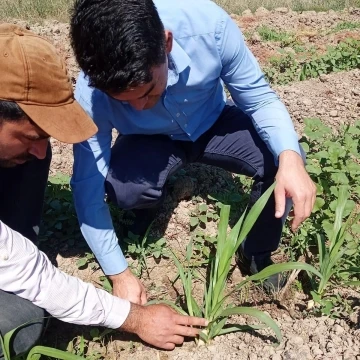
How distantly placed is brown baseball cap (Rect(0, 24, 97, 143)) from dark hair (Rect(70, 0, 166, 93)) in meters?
0.09

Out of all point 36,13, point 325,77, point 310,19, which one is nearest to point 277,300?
point 325,77

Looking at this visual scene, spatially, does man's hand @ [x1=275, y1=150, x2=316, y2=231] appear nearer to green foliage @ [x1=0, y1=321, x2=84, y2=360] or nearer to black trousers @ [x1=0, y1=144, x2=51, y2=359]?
green foliage @ [x1=0, y1=321, x2=84, y2=360]

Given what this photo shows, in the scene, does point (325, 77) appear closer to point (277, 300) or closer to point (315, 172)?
point (315, 172)

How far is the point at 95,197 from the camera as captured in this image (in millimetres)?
1930

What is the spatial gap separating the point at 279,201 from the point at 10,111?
841mm

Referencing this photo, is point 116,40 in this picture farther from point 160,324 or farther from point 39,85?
point 160,324

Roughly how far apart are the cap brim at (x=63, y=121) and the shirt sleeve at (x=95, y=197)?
1.13 feet

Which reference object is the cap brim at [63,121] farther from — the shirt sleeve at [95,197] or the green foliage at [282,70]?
the green foliage at [282,70]

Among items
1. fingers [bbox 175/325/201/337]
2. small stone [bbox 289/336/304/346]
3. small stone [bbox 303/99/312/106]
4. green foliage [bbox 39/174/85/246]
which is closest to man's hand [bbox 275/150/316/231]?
small stone [bbox 289/336/304/346]

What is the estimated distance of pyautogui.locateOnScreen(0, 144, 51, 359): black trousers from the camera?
1.70 metres

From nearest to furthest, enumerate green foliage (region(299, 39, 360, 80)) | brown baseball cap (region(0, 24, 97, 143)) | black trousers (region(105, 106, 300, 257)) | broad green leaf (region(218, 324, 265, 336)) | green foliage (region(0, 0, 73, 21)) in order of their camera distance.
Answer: brown baseball cap (region(0, 24, 97, 143)) → broad green leaf (region(218, 324, 265, 336)) → black trousers (region(105, 106, 300, 257)) → green foliage (region(299, 39, 360, 80)) → green foliage (region(0, 0, 73, 21))

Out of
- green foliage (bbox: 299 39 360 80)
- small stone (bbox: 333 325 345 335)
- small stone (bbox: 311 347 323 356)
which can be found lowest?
green foliage (bbox: 299 39 360 80)

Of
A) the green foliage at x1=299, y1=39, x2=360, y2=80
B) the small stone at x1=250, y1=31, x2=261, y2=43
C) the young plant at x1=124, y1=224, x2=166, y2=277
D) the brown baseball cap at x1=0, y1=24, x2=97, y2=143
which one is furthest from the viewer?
the small stone at x1=250, y1=31, x2=261, y2=43

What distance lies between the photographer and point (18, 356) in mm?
1717
